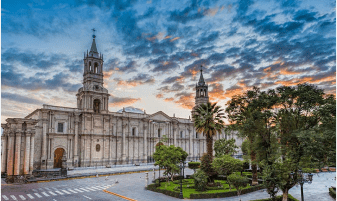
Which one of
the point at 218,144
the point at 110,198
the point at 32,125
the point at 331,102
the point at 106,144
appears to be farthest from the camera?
the point at 106,144

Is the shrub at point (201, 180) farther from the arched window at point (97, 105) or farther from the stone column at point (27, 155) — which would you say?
the arched window at point (97, 105)

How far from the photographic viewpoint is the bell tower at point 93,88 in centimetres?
5659

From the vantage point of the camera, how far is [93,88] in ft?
189

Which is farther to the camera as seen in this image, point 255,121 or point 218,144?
point 218,144

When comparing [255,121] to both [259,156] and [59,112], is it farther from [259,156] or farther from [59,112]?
[59,112]

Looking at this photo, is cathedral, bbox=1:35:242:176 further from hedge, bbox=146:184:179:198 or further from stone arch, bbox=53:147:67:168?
hedge, bbox=146:184:179:198

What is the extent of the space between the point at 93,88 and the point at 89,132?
979 cm

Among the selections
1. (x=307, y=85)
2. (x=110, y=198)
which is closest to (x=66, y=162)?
(x=110, y=198)

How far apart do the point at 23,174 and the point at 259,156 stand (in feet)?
105

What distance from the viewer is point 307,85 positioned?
901 inches

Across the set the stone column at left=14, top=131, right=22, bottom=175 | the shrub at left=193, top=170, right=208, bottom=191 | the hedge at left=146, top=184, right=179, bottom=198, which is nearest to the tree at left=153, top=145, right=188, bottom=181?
the hedge at left=146, top=184, right=179, bottom=198

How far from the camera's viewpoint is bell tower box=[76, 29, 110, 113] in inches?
2228

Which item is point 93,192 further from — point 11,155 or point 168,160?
point 11,155

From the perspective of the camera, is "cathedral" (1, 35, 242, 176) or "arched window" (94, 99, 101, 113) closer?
"cathedral" (1, 35, 242, 176)
